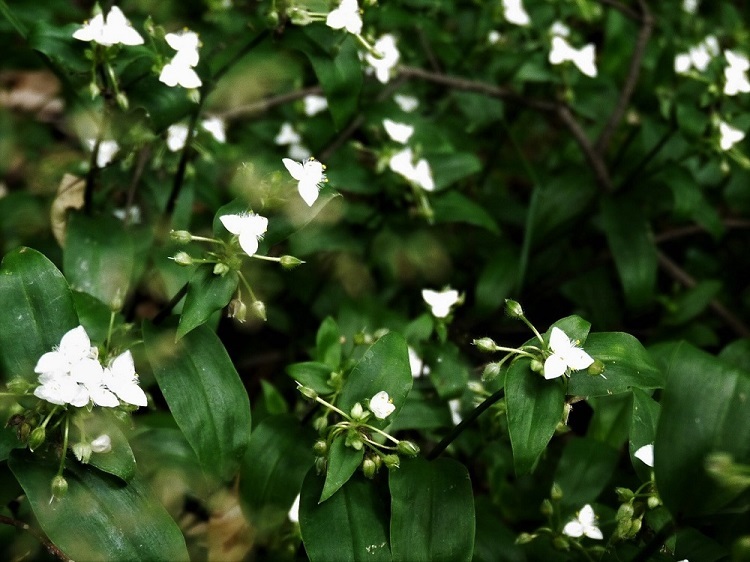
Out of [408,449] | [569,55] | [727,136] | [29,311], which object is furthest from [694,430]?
[569,55]

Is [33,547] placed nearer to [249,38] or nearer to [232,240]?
[232,240]

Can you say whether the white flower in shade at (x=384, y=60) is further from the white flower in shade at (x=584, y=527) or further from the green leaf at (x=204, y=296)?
the white flower in shade at (x=584, y=527)

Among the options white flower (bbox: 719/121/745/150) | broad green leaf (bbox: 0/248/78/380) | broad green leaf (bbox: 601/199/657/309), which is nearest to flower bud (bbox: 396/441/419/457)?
broad green leaf (bbox: 0/248/78/380)

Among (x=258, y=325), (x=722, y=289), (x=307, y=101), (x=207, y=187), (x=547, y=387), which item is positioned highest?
(x=547, y=387)

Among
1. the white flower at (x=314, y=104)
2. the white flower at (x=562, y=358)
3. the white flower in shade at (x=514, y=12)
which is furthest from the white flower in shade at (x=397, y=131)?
the white flower at (x=562, y=358)

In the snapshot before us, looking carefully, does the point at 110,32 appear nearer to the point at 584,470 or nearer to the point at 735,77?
the point at 584,470

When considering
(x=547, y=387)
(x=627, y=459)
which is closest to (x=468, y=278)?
(x=627, y=459)
